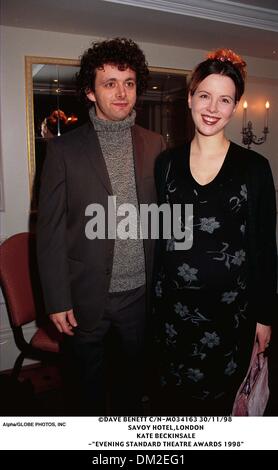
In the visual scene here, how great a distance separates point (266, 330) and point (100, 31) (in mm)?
2290

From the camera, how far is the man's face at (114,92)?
1.58m

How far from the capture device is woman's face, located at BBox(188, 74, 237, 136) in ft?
4.58

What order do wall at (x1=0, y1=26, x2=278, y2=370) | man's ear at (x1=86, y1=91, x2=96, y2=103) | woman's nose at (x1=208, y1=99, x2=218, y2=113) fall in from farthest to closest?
1. wall at (x1=0, y1=26, x2=278, y2=370)
2. man's ear at (x1=86, y1=91, x2=96, y2=103)
3. woman's nose at (x1=208, y1=99, x2=218, y2=113)

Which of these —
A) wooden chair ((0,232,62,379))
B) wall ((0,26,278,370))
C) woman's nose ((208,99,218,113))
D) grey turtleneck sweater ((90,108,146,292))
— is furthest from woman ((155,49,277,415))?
wall ((0,26,278,370))

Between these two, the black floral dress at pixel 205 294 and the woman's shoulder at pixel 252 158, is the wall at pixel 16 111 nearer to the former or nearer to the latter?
the black floral dress at pixel 205 294

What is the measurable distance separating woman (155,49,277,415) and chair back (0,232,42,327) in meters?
0.95

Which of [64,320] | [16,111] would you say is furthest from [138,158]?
[16,111]

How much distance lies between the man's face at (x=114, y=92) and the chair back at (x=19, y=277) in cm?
102

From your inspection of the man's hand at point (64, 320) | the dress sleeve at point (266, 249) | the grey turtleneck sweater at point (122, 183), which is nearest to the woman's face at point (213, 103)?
the dress sleeve at point (266, 249)

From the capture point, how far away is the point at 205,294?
4.70ft

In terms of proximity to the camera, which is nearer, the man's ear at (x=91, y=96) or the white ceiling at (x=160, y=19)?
the man's ear at (x=91, y=96)

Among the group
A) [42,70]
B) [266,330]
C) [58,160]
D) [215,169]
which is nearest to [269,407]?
[266,330]

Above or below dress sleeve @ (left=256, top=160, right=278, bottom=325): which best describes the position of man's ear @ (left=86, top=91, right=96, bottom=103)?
above

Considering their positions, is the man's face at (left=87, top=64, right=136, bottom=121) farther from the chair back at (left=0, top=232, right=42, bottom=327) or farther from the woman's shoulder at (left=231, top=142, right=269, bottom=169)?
the chair back at (left=0, top=232, right=42, bottom=327)
